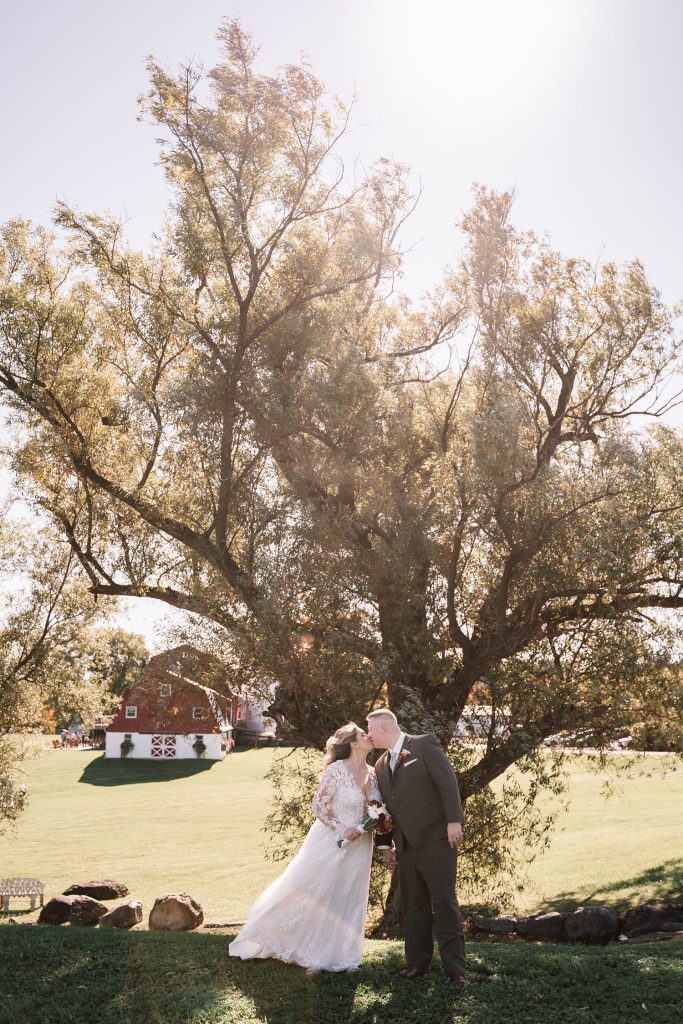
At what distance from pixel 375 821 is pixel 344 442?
7578mm

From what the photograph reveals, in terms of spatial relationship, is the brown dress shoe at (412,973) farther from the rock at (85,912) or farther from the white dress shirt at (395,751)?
the rock at (85,912)

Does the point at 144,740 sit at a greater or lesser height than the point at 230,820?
greater

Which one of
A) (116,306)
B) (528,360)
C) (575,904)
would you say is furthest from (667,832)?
(116,306)

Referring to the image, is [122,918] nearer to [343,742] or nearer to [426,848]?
[343,742]

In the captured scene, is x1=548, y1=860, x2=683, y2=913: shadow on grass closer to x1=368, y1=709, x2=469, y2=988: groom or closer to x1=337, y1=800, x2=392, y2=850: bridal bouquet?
x1=368, y1=709, x2=469, y2=988: groom

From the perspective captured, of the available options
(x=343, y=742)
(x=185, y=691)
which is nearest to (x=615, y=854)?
(x=185, y=691)

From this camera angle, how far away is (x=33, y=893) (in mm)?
18891

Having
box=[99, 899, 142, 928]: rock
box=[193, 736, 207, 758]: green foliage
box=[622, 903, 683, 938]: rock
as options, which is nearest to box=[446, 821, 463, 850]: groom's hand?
box=[622, 903, 683, 938]: rock

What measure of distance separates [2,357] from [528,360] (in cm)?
1018

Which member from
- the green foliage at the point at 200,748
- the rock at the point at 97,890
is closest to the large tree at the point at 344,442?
the rock at the point at 97,890

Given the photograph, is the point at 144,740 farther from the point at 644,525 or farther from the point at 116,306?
the point at 644,525

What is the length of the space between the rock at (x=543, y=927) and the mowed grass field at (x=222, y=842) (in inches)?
74.3

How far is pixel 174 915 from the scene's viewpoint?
1463 centimetres

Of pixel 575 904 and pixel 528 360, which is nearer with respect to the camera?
pixel 528 360
